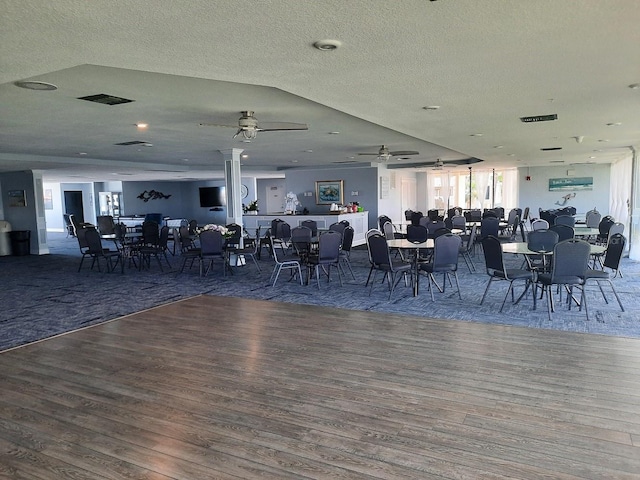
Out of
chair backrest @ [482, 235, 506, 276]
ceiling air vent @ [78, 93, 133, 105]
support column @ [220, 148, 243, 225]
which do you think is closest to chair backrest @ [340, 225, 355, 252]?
support column @ [220, 148, 243, 225]

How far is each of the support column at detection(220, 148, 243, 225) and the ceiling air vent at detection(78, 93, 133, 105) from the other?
15.3 ft

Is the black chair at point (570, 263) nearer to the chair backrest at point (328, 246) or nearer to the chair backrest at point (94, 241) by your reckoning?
the chair backrest at point (328, 246)

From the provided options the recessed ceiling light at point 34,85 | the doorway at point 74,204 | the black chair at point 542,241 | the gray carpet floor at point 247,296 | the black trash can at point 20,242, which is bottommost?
the gray carpet floor at point 247,296

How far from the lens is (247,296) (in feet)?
21.7

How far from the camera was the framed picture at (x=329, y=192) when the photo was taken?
1505cm

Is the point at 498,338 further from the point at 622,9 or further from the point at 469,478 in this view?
the point at 622,9

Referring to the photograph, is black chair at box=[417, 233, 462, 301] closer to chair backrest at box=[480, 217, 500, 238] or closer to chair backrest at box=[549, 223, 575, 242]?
chair backrest at box=[549, 223, 575, 242]

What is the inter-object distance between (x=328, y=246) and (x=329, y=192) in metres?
8.23

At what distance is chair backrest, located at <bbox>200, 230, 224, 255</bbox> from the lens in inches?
317

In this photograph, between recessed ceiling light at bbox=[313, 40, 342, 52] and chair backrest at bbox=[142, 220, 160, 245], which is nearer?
recessed ceiling light at bbox=[313, 40, 342, 52]

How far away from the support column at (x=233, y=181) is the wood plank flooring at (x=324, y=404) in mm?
5419

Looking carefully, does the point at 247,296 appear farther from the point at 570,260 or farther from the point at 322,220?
the point at 322,220

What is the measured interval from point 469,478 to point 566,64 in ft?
9.35

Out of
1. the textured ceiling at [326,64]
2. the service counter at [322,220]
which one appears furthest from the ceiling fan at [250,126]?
the service counter at [322,220]
